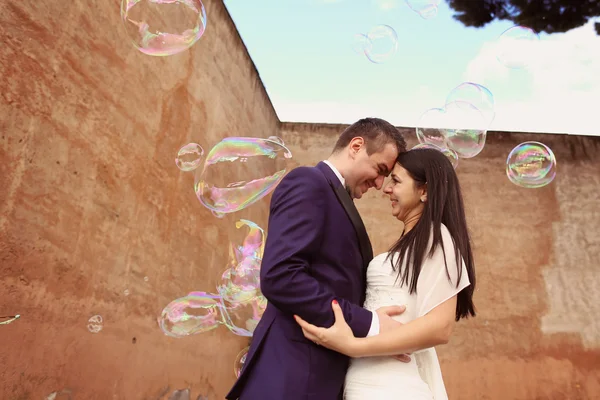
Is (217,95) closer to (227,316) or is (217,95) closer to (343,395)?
(227,316)

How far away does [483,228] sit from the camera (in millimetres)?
7898

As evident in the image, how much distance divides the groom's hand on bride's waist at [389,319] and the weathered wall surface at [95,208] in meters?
2.19

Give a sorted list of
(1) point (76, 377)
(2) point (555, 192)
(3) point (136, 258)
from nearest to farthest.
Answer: (1) point (76, 377) → (3) point (136, 258) → (2) point (555, 192)

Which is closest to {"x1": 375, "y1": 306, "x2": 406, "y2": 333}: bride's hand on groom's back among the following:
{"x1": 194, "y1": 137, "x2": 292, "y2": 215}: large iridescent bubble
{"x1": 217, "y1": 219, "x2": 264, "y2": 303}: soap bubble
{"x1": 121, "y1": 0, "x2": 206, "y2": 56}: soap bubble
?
{"x1": 194, "y1": 137, "x2": 292, "y2": 215}: large iridescent bubble

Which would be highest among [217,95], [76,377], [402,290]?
[402,290]

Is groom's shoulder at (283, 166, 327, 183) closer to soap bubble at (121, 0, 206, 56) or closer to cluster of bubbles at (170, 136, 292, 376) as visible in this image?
cluster of bubbles at (170, 136, 292, 376)

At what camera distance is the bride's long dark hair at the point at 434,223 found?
163cm

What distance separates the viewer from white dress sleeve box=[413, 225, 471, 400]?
1.55 m

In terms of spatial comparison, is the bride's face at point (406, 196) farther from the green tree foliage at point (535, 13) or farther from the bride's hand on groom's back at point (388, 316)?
the green tree foliage at point (535, 13)

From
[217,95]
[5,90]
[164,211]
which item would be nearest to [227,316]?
[164,211]

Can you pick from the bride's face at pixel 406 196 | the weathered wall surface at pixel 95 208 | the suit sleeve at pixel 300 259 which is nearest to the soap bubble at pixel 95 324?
the weathered wall surface at pixel 95 208

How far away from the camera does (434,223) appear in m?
1.70

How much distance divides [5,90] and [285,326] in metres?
2.30

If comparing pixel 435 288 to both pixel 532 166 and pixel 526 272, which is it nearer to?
pixel 532 166
